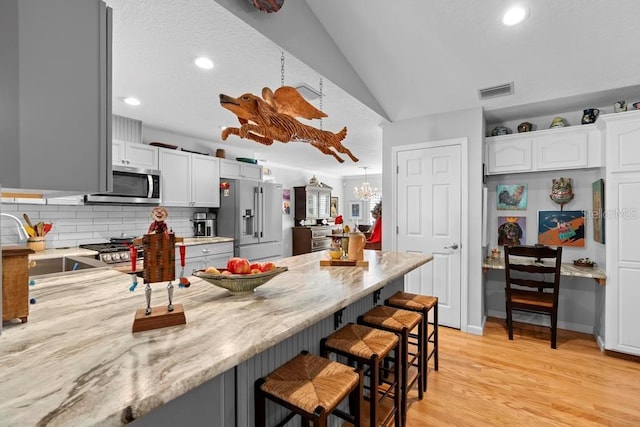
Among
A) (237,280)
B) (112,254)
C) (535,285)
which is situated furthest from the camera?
(112,254)

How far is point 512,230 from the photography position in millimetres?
3787

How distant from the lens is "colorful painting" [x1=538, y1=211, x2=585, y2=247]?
11.4ft

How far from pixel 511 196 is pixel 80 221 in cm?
514

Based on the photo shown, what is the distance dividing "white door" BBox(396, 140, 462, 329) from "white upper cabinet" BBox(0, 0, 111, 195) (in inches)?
132

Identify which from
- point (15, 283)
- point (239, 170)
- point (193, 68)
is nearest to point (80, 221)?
point (239, 170)

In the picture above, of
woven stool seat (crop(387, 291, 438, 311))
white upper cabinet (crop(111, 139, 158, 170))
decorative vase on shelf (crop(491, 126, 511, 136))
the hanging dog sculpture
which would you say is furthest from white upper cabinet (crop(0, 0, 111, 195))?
decorative vase on shelf (crop(491, 126, 511, 136))

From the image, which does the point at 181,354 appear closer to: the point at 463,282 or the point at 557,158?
the point at 463,282

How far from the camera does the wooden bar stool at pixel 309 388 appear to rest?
111 cm

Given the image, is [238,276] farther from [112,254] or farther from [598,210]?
[598,210]

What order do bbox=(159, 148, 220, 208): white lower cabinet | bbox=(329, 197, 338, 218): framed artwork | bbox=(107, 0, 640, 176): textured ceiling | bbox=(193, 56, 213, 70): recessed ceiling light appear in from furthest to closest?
bbox=(329, 197, 338, 218): framed artwork < bbox=(159, 148, 220, 208): white lower cabinet < bbox=(193, 56, 213, 70): recessed ceiling light < bbox=(107, 0, 640, 176): textured ceiling

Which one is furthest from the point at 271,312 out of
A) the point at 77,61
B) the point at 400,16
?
the point at 400,16

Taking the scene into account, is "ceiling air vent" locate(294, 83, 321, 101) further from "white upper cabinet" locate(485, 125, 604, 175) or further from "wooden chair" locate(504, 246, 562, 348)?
"wooden chair" locate(504, 246, 562, 348)

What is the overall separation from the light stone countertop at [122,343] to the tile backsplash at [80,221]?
2.33 meters

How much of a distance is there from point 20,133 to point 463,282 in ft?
12.1
